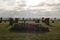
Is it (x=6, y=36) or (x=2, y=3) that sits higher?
(x=2, y=3)

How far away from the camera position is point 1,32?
9.11ft

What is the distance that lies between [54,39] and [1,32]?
108 cm

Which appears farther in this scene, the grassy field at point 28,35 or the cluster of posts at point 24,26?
the cluster of posts at point 24,26

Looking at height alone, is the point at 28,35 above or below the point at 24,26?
below

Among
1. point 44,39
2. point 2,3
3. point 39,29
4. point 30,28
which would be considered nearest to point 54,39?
point 44,39

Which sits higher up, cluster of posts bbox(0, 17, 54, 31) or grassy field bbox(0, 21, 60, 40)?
cluster of posts bbox(0, 17, 54, 31)

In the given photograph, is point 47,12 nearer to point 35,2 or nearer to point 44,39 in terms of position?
point 35,2

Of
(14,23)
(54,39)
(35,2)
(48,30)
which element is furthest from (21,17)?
(54,39)

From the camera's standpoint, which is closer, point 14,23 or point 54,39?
point 54,39

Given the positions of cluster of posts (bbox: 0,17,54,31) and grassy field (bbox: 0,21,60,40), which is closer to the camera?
grassy field (bbox: 0,21,60,40)

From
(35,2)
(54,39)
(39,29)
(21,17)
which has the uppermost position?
(35,2)

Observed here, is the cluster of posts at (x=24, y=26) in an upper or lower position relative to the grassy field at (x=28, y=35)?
upper

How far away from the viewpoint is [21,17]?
2734 mm

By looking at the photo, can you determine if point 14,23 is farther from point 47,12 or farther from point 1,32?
point 47,12
